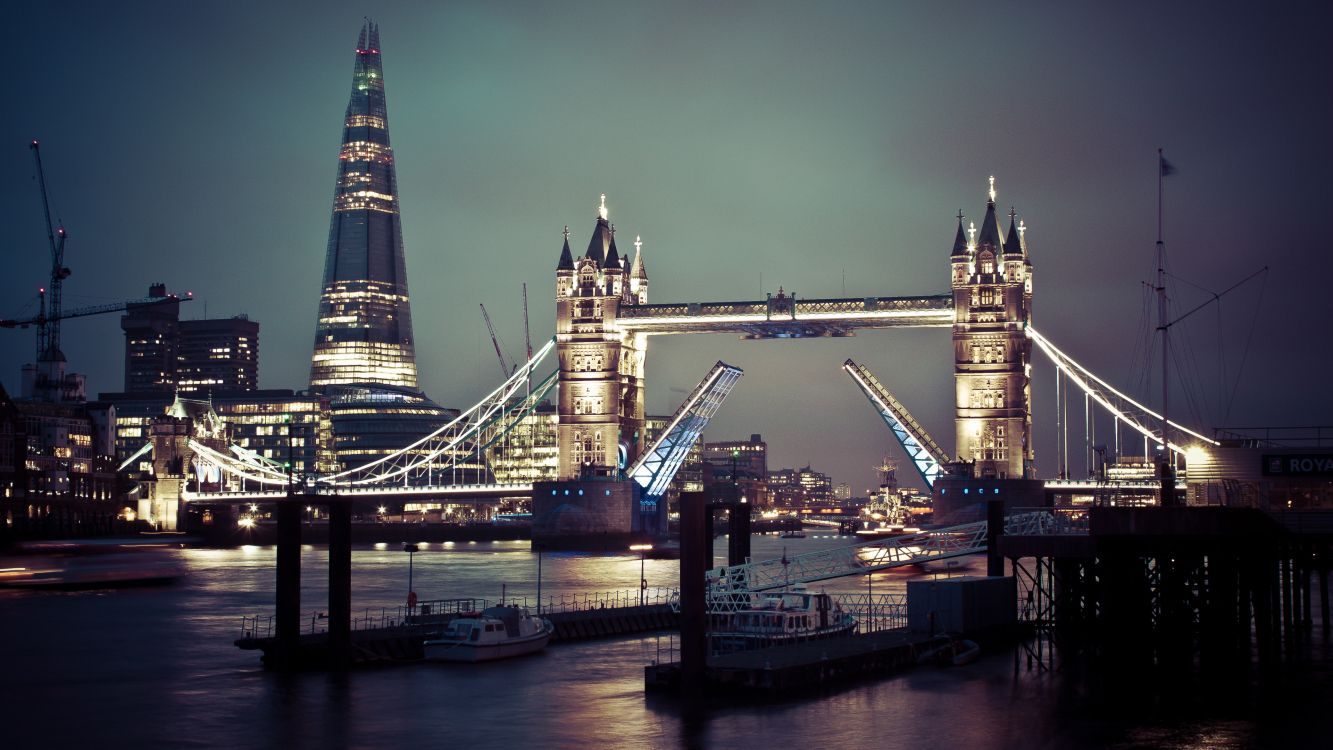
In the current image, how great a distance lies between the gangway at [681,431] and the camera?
429 feet

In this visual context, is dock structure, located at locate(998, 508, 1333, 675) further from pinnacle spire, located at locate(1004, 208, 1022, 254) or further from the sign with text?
pinnacle spire, located at locate(1004, 208, 1022, 254)

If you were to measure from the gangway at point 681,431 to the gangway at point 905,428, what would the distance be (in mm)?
9639

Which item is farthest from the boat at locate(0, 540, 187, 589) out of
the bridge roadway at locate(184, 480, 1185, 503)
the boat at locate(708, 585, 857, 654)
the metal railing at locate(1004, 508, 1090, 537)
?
the metal railing at locate(1004, 508, 1090, 537)

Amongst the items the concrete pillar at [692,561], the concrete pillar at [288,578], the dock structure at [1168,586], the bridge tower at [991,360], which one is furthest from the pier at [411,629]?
the bridge tower at [991,360]

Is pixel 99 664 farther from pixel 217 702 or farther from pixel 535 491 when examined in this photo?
pixel 535 491

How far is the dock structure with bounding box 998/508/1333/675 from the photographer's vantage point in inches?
1937

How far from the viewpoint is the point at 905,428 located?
13000cm

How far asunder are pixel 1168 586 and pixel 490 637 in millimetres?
22291

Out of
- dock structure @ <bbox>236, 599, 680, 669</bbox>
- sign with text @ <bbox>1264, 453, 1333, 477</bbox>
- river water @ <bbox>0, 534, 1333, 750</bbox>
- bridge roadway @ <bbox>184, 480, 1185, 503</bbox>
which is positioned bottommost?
river water @ <bbox>0, 534, 1333, 750</bbox>

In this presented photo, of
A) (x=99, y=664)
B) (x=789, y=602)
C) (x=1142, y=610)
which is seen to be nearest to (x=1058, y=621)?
(x=1142, y=610)

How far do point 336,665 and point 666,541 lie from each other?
308 feet

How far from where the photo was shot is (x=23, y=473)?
15525 centimetres

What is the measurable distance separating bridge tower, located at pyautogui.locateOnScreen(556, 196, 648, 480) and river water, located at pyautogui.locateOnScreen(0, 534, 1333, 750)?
75843 mm

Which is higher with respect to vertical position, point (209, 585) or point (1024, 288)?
point (1024, 288)
